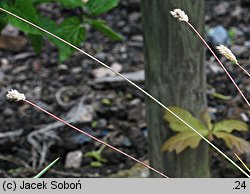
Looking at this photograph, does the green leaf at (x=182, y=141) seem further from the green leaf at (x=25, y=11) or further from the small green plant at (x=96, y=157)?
the small green plant at (x=96, y=157)

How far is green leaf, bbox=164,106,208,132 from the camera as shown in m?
1.60

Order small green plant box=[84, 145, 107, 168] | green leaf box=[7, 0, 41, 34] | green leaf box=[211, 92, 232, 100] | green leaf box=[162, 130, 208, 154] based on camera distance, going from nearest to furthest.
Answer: green leaf box=[7, 0, 41, 34], green leaf box=[162, 130, 208, 154], small green plant box=[84, 145, 107, 168], green leaf box=[211, 92, 232, 100]

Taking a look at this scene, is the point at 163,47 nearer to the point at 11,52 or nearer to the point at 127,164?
the point at 127,164

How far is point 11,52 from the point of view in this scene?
135 inches

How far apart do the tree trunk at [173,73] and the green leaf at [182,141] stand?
111mm

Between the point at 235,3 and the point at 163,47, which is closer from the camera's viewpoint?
the point at 163,47

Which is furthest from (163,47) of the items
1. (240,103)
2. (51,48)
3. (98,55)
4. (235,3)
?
(235,3)

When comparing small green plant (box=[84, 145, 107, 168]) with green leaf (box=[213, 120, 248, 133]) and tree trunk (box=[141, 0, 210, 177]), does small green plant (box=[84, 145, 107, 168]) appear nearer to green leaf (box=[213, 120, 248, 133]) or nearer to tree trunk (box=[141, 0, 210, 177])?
tree trunk (box=[141, 0, 210, 177])

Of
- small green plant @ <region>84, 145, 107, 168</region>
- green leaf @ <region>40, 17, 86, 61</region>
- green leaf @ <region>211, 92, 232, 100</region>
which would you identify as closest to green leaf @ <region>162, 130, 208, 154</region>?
green leaf @ <region>40, 17, 86, 61</region>

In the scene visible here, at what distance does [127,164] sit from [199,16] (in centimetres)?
86

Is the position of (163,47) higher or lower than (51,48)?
lower

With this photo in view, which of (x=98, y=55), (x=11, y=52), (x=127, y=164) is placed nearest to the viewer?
(x=127, y=164)

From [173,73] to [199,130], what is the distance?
18cm

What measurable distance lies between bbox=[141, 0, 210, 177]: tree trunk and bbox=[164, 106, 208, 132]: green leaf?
63 mm
